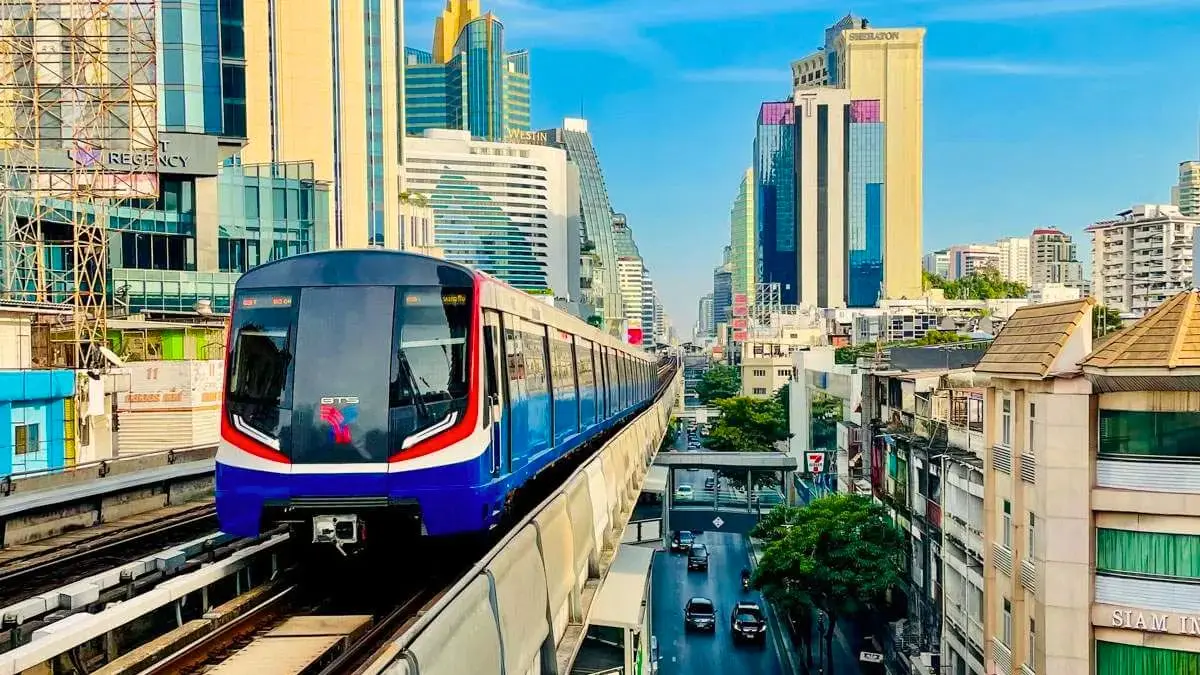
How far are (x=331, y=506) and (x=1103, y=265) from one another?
393 feet

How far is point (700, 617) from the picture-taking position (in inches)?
1464

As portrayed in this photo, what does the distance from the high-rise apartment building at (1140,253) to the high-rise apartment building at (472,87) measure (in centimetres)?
9808

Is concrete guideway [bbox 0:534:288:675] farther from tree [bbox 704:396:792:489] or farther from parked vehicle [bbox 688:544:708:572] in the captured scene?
tree [bbox 704:396:792:489]

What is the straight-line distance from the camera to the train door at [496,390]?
409 inches

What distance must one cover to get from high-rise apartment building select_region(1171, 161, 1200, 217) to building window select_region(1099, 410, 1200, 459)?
162m

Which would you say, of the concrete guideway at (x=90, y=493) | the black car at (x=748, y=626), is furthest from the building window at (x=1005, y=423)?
the black car at (x=748, y=626)

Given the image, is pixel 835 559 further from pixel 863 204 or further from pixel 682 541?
pixel 863 204

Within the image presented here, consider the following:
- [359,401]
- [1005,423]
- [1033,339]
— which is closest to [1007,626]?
[1005,423]

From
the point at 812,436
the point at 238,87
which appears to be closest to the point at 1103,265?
the point at 812,436

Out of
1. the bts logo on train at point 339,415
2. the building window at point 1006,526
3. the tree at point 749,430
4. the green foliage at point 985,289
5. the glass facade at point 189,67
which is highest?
the glass facade at point 189,67

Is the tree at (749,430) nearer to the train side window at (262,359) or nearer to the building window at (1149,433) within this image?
the building window at (1149,433)

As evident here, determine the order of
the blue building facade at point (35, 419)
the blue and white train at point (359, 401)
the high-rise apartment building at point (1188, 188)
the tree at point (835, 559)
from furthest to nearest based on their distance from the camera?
the high-rise apartment building at point (1188, 188), the tree at point (835, 559), the blue building facade at point (35, 419), the blue and white train at point (359, 401)

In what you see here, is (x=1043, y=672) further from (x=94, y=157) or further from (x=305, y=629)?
(x=94, y=157)

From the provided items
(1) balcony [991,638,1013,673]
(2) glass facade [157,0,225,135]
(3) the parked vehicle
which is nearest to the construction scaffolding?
(2) glass facade [157,0,225,135]
